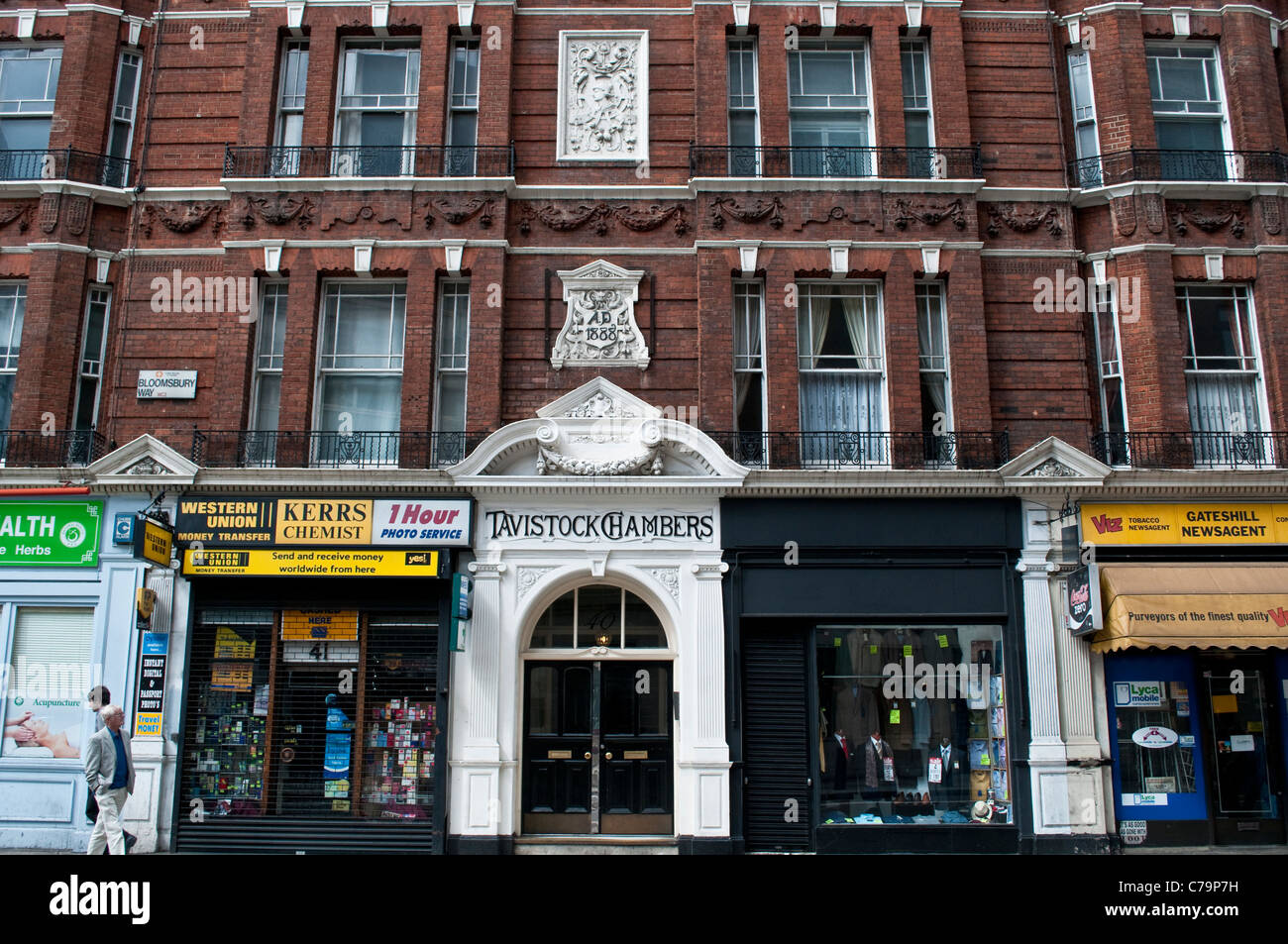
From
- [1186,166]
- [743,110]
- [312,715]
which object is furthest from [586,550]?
[1186,166]

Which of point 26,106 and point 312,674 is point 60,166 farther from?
point 312,674

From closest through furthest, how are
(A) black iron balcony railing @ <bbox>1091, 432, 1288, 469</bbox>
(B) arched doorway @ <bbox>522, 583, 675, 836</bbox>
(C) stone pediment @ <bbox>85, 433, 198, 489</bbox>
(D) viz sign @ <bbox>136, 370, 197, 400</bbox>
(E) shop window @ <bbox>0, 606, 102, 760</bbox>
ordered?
(B) arched doorway @ <bbox>522, 583, 675, 836</bbox> < (E) shop window @ <bbox>0, 606, 102, 760</bbox> < (C) stone pediment @ <bbox>85, 433, 198, 489</bbox> < (A) black iron balcony railing @ <bbox>1091, 432, 1288, 469</bbox> < (D) viz sign @ <bbox>136, 370, 197, 400</bbox>

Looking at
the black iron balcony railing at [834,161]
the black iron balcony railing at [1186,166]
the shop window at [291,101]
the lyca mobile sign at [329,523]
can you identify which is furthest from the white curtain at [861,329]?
the shop window at [291,101]

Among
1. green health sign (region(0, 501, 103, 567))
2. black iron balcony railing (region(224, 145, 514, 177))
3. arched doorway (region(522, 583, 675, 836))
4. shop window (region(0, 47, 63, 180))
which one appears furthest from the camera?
shop window (region(0, 47, 63, 180))

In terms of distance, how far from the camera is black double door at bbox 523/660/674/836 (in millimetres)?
12320

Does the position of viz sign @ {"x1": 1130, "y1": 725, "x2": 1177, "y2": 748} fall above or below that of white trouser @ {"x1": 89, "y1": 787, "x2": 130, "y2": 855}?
above

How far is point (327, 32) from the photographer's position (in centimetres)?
1432

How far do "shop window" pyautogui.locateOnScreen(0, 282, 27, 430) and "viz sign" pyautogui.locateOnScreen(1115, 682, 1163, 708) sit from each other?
53.7 ft

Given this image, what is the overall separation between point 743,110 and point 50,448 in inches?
454

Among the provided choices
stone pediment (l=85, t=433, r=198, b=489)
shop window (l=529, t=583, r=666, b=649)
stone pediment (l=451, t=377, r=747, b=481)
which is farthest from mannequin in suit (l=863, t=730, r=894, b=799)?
stone pediment (l=85, t=433, r=198, b=489)

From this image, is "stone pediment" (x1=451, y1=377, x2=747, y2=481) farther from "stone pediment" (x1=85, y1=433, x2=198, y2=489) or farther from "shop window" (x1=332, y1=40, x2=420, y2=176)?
"shop window" (x1=332, y1=40, x2=420, y2=176)

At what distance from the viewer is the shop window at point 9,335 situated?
45.1ft

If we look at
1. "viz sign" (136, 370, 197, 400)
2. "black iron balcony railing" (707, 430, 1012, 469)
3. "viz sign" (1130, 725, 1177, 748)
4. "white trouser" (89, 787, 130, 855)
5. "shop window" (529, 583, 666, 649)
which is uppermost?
"viz sign" (136, 370, 197, 400)

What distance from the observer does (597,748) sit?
12477 millimetres
